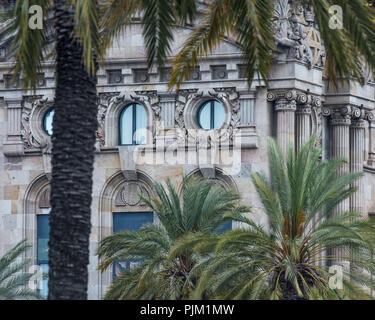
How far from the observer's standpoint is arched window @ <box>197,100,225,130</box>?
46.4 metres

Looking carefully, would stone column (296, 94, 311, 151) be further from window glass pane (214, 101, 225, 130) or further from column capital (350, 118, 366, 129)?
column capital (350, 118, 366, 129)

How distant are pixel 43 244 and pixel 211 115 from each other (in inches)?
314

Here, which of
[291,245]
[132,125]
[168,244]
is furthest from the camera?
[132,125]

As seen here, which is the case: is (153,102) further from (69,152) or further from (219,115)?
(69,152)

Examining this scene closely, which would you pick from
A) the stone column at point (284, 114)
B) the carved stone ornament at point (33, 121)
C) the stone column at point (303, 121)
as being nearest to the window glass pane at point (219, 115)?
the stone column at point (284, 114)

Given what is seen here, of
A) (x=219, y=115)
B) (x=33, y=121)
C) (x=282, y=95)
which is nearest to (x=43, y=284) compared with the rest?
(x=33, y=121)

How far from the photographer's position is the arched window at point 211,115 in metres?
46.4

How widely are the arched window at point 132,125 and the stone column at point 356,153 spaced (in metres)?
8.78

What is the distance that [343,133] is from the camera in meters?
49.8

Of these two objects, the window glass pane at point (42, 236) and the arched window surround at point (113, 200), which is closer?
the arched window surround at point (113, 200)

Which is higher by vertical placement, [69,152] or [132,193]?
[69,152]

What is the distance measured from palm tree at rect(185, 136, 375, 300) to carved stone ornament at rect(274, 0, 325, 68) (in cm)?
1034

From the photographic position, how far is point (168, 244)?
3856 cm

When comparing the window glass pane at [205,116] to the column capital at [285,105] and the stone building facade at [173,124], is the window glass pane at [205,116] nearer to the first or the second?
the stone building facade at [173,124]
